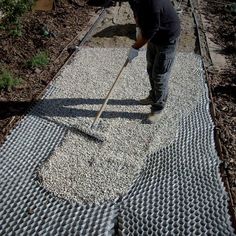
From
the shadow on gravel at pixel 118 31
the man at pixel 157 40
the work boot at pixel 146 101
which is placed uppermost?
the man at pixel 157 40

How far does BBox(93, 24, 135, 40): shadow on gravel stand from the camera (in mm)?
7578

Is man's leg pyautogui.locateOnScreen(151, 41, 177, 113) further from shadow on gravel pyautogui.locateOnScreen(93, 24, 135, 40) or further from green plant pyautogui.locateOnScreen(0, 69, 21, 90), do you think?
shadow on gravel pyautogui.locateOnScreen(93, 24, 135, 40)

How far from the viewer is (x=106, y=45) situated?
723 cm

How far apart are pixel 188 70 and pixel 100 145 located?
2520 mm

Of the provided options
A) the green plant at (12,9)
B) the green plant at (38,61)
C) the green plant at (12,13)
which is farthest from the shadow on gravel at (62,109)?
the green plant at (12,9)

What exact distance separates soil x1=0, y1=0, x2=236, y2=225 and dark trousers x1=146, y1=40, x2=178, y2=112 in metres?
0.85

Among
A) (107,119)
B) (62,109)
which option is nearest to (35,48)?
(62,109)

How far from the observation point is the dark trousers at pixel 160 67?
15.2ft

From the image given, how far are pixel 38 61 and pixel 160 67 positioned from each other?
8.37ft

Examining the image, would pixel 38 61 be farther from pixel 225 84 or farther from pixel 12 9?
pixel 225 84

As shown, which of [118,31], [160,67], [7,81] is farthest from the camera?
[118,31]

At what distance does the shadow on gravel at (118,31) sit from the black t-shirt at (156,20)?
9.82 ft

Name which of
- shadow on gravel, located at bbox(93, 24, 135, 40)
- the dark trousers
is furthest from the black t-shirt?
shadow on gravel, located at bbox(93, 24, 135, 40)

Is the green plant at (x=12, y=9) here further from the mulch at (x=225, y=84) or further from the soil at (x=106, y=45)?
the mulch at (x=225, y=84)
